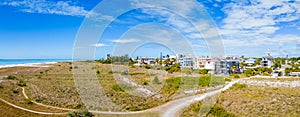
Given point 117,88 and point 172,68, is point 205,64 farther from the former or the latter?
point 117,88

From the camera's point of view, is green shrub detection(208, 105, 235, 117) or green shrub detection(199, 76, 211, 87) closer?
green shrub detection(208, 105, 235, 117)

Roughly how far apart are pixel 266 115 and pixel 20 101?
15910 mm

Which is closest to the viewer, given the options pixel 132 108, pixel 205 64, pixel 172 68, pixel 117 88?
pixel 132 108

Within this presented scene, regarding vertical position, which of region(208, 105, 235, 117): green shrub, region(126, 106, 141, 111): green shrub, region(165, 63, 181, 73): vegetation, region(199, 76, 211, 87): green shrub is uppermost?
region(165, 63, 181, 73): vegetation

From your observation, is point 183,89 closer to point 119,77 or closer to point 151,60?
point 119,77

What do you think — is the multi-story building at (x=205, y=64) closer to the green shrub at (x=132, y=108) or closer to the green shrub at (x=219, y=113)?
the green shrub at (x=219, y=113)

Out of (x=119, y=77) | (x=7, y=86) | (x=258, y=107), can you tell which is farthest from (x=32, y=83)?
(x=258, y=107)

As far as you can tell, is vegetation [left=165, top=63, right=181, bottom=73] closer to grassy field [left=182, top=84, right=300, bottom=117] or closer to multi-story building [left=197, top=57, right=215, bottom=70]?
multi-story building [left=197, top=57, right=215, bottom=70]

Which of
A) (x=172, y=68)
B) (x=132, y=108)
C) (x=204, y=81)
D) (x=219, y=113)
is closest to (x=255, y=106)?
(x=219, y=113)

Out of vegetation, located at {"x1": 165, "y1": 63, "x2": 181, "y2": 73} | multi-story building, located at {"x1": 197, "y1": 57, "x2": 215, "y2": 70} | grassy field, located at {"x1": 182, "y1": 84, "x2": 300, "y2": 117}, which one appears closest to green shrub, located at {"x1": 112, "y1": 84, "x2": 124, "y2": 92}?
grassy field, located at {"x1": 182, "y1": 84, "x2": 300, "y2": 117}

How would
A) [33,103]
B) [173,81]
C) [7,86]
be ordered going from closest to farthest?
[33,103] < [7,86] < [173,81]

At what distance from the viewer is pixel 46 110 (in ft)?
48.6

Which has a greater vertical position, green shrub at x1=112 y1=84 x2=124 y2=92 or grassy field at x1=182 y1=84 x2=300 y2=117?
green shrub at x1=112 y1=84 x2=124 y2=92

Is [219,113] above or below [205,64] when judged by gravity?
below
